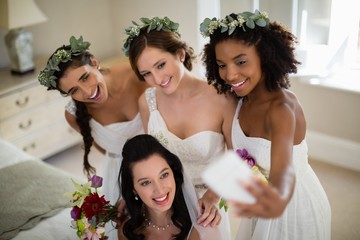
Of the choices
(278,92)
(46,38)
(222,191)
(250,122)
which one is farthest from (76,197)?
(46,38)

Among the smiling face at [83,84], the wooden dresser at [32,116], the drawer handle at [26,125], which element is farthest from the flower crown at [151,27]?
the drawer handle at [26,125]

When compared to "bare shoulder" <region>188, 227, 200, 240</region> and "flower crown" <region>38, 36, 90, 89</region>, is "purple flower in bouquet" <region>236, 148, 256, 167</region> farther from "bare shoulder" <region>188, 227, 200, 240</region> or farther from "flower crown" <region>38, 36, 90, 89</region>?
"flower crown" <region>38, 36, 90, 89</region>

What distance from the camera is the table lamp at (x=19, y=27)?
10.3 feet

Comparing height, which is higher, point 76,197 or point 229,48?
point 229,48

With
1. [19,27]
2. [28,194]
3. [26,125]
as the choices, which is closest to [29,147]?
[26,125]

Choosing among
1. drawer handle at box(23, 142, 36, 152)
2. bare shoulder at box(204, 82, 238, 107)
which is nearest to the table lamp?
drawer handle at box(23, 142, 36, 152)

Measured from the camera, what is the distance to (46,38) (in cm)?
376

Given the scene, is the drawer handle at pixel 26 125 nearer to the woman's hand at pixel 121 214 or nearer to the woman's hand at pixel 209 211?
the woman's hand at pixel 121 214

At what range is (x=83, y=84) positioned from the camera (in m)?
1.94

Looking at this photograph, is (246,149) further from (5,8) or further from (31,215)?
(5,8)

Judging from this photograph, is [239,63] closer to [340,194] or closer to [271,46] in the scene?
[271,46]

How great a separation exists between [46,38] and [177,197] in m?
2.56

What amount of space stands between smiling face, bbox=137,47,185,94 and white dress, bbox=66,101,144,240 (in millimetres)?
Result: 471

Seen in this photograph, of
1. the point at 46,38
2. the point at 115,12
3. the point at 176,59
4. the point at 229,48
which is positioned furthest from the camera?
the point at 115,12
